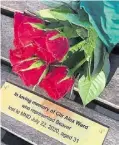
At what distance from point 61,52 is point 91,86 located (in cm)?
7

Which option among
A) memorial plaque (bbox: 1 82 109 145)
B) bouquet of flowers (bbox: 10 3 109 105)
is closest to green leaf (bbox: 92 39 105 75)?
bouquet of flowers (bbox: 10 3 109 105)

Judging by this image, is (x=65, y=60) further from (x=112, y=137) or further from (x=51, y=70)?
(x=112, y=137)

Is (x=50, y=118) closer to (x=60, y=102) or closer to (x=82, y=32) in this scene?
(x=60, y=102)

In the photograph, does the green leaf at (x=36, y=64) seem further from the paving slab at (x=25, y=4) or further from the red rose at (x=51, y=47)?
the paving slab at (x=25, y=4)

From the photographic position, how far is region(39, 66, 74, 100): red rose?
0.65 m

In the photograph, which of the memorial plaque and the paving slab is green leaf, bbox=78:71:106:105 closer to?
the memorial plaque

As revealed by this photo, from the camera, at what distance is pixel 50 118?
0.74 m

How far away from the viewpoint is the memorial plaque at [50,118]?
70 cm

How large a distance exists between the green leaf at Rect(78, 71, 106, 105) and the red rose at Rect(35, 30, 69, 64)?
0.06 metres

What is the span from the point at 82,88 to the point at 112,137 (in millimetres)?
98

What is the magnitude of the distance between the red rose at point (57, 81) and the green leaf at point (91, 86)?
2 cm

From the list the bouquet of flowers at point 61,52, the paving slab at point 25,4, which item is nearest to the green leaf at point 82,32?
the bouquet of flowers at point 61,52

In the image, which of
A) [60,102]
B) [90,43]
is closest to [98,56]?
[90,43]

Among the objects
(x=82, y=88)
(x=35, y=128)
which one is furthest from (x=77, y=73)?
(x=35, y=128)
